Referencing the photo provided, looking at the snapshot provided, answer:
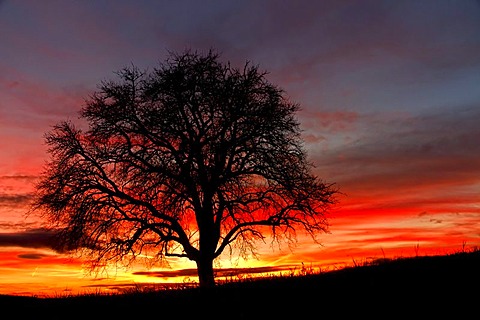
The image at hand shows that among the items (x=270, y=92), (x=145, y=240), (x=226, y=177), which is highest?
(x=270, y=92)

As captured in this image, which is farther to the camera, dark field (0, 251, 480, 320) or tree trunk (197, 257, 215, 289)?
tree trunk (197, 257, 215, 289)

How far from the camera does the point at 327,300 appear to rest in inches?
352

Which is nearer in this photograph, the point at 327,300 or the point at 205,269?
the point at 327,300

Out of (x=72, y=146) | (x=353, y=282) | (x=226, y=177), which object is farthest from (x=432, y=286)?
(x=72, y=146)

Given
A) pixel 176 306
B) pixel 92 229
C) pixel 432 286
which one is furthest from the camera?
pixel 92 229

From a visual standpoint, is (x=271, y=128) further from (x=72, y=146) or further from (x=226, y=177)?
(x=72, y=146)

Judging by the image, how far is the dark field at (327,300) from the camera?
26.6 ft

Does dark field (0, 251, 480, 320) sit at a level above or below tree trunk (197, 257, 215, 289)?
below

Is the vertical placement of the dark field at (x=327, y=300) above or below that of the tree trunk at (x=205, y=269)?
below

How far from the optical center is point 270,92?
24.8m

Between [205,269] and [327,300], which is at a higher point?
[205,269]

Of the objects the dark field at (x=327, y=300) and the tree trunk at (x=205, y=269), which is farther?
the tree trunk at (x=205, y=269)

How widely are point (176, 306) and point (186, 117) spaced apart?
49.3 ft

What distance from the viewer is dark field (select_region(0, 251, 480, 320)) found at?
812cm
